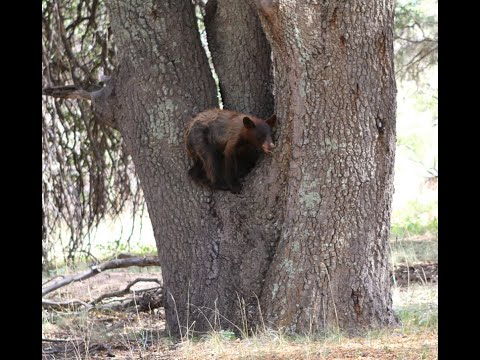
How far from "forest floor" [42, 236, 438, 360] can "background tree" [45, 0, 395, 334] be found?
0.24 meters

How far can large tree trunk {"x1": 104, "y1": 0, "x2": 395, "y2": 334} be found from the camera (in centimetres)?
539

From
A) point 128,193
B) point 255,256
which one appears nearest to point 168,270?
point 255,256

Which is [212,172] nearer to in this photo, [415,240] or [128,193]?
[128,193]

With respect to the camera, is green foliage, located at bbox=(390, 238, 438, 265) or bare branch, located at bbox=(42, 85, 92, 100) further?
green foliage, located at bbox=(390, 238, 438, 265)

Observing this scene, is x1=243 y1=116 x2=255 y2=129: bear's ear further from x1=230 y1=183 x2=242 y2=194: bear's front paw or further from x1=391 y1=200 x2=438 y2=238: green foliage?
x1=391 y1=200 x2=438 y2=238: green foliage

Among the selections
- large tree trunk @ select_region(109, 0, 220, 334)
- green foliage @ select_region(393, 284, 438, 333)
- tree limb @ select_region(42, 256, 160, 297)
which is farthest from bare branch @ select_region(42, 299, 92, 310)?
green foliage @ select_region(393, 284, 438, 333)

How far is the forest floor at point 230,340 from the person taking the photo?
Result: 5.02 meters

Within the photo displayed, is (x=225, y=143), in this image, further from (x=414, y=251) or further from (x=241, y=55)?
(x=414, y=251)

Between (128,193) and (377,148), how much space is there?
510 cm

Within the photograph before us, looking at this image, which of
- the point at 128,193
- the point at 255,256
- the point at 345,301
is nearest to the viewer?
the point at 345,301

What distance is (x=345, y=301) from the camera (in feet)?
18.2
